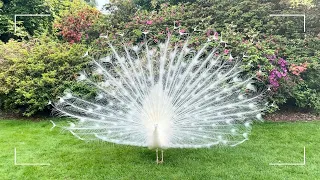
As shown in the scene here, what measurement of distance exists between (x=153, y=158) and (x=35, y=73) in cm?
379

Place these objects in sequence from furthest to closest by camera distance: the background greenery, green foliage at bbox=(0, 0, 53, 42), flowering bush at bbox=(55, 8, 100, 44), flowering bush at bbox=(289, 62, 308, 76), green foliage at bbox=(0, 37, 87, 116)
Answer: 1. green foliage at bbox=(0, 0, 53, 42)
2. flowering bush at bbox=(55, 8, 100, 44)
3. green foliage at bbox=(0, 37, 87, 116)
4. the background greenery
5. flowering bush at bbox=(289, 62, 308, 76)

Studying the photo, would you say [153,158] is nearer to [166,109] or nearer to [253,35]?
[166,109]

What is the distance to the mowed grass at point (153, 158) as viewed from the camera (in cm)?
467

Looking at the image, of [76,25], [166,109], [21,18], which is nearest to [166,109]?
[166,109]

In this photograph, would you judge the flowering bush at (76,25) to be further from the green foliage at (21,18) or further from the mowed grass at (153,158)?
the mowed grass at (153,158)

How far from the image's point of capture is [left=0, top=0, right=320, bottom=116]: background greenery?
23.4 ft

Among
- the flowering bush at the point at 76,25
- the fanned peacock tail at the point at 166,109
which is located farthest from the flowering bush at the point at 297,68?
the flowering bush at the point at 76,25

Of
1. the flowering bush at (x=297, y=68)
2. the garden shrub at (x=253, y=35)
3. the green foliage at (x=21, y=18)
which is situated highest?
the green foliage at (x=21, y=18)

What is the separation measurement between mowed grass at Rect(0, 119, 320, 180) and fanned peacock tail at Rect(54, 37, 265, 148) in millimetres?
435

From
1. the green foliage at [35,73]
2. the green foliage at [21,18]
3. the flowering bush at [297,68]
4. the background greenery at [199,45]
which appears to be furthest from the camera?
the green foliage at [21,18]

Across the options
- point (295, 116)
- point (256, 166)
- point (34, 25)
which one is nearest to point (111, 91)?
point (256, 166)

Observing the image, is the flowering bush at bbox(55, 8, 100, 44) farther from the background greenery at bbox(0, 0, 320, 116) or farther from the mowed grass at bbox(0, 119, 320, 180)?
the mowed grass at bbox(0, 119, 320, 180)

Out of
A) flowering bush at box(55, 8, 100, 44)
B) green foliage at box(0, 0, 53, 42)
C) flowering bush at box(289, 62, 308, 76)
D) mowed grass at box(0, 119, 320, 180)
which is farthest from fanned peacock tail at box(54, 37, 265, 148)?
green foliage at box(0, 0, 53, 42)

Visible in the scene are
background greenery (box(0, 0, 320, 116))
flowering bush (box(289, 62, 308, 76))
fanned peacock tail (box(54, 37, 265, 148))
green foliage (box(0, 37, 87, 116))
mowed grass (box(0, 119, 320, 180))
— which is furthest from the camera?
green foliage (box(0, 37, 87, 116))
